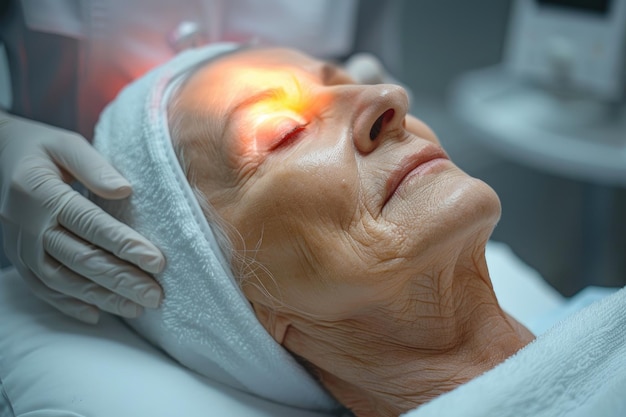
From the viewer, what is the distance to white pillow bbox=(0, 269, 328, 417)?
2.93 feet

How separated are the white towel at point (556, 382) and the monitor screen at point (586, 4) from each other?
157 centimetres

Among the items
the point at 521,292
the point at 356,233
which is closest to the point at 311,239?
the point at 356,233

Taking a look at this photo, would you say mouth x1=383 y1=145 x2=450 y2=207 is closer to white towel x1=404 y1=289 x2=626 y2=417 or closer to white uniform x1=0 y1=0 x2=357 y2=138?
white towel x1=404 y1=289 x2=626 y2=417

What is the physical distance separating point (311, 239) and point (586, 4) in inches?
68.4

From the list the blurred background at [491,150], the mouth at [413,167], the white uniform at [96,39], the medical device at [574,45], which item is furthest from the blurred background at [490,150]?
the mouth at [413,167]

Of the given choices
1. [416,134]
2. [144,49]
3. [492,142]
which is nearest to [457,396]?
[416,134]

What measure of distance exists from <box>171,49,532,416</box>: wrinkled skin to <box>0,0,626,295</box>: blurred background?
171 cm

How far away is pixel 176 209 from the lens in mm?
917

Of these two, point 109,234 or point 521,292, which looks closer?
point 109,234

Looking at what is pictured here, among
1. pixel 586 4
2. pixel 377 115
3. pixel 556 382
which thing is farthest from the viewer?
pixel 586 4

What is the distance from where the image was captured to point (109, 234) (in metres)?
0.91

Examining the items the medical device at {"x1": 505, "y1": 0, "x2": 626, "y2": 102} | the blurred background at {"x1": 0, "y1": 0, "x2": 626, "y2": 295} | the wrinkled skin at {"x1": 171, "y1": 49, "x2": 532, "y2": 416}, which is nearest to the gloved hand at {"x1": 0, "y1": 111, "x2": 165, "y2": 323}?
the wrinkled skin at {"x1": 171, "y1": 49, "x2": 532, "y2": 416}

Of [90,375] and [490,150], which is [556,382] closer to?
[90,375]

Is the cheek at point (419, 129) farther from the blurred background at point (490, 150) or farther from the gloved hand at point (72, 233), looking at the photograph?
the blurred background at point (490, 150)
